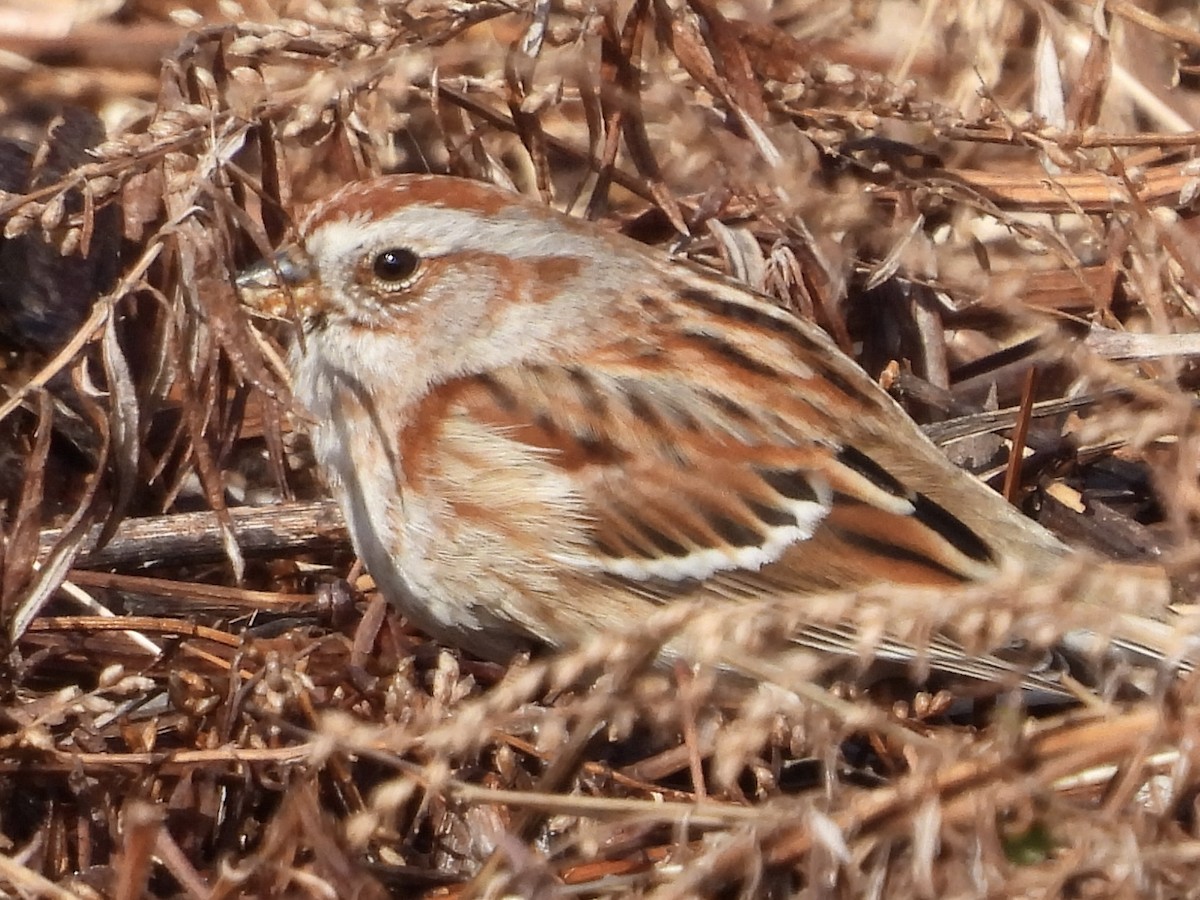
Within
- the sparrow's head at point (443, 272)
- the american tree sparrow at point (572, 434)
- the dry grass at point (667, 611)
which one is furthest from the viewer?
the sparrow's head at point (443, 272)

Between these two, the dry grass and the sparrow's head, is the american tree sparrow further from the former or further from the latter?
the dry grass

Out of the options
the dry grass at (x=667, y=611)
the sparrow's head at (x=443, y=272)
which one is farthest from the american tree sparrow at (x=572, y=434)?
the dry grass at (x=667, y=611)

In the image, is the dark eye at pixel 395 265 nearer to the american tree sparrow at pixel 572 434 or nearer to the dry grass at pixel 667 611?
the american tree sparrow at pixel 572 434

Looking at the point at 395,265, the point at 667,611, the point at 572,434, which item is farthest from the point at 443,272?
the point at 667,611

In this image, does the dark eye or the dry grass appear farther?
the dark eye

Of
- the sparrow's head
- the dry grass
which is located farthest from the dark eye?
the dry grass

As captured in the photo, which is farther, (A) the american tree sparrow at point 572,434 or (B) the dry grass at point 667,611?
(A) the american tree sparrow at point 572,434

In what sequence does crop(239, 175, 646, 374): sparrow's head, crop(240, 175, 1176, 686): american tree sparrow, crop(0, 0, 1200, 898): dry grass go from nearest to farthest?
1. crop(0, 0, 1200, 898): dry grass
2. crop(240, 175, 1176, 686): american tree sparrow
3. crop(239, 175, 646, 374): sparrow's head

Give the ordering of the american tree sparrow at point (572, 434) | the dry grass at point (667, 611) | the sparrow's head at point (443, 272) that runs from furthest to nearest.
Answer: the sparrow's head at point (443, 272), the american tree sparrow at point (572, 434), the dry grass at point (667, 611)

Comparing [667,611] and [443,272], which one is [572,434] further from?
[667,611]

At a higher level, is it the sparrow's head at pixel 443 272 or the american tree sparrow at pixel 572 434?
the sparrow's head at pixel 443 272
